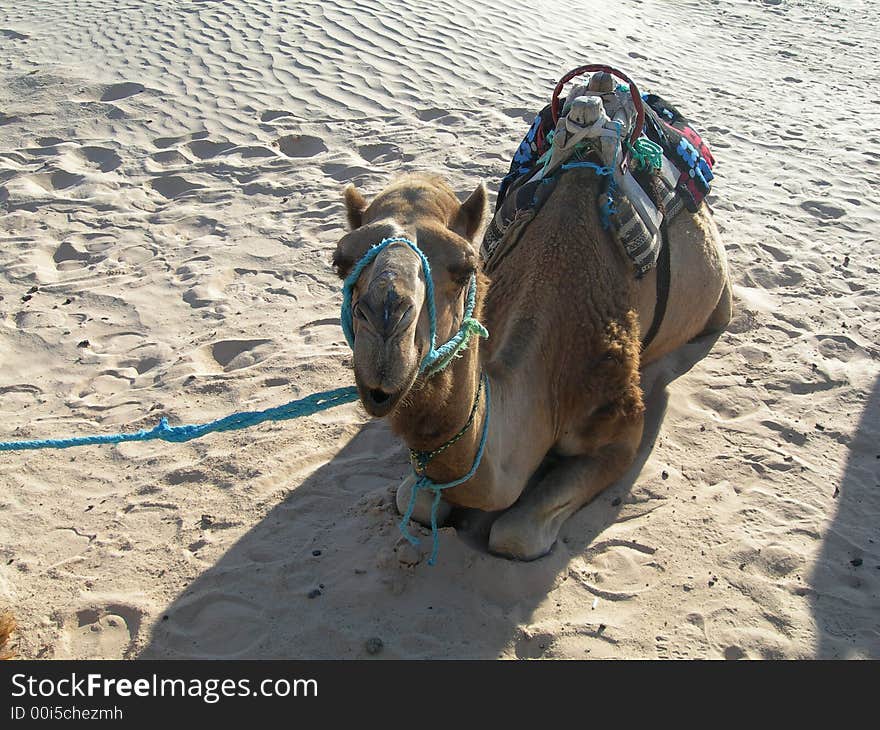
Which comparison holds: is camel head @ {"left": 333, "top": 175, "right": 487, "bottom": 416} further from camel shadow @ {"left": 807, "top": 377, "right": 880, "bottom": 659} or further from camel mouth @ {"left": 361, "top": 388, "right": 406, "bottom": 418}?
camel shadow @ {"left": 807, "top": 377, "right": 880, "bottom": 659}

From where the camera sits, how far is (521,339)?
360cm

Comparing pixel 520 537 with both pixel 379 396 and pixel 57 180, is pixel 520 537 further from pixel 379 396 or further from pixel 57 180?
pixel 57 180

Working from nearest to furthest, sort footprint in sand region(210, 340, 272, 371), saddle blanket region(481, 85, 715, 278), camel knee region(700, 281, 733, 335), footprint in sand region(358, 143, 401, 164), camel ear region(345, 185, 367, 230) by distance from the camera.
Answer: camel ear region(345, 185, 367, 230), saddle blanket region(481, 85, 715, 278), footprint in sand region(210, 340, 272, 371), camel knee region(700, 281, 733, 335), footprint in sand region(358, 143, 401, 164)

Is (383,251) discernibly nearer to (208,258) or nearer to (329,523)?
(329,523)

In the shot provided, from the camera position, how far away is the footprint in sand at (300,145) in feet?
25.6

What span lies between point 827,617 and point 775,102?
24.6 feet

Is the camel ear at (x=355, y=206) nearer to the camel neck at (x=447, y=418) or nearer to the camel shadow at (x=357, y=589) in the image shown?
the camel neck at (x=447, y=418)

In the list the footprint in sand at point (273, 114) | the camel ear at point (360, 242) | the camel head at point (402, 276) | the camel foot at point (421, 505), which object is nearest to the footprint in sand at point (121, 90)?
the footprint in sand at point (273, 114)

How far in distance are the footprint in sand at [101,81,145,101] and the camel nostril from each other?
24.8 feet

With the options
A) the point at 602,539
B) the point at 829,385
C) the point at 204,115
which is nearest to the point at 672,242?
the point at 829,385

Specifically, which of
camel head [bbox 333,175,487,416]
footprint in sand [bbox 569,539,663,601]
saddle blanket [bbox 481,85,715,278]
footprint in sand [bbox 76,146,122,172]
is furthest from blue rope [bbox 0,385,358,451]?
footprint in sand [bbox 76,146,122,172]

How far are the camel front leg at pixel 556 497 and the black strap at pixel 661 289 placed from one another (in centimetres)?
66

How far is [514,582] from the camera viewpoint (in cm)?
338

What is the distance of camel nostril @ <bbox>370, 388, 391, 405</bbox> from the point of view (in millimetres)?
2324
